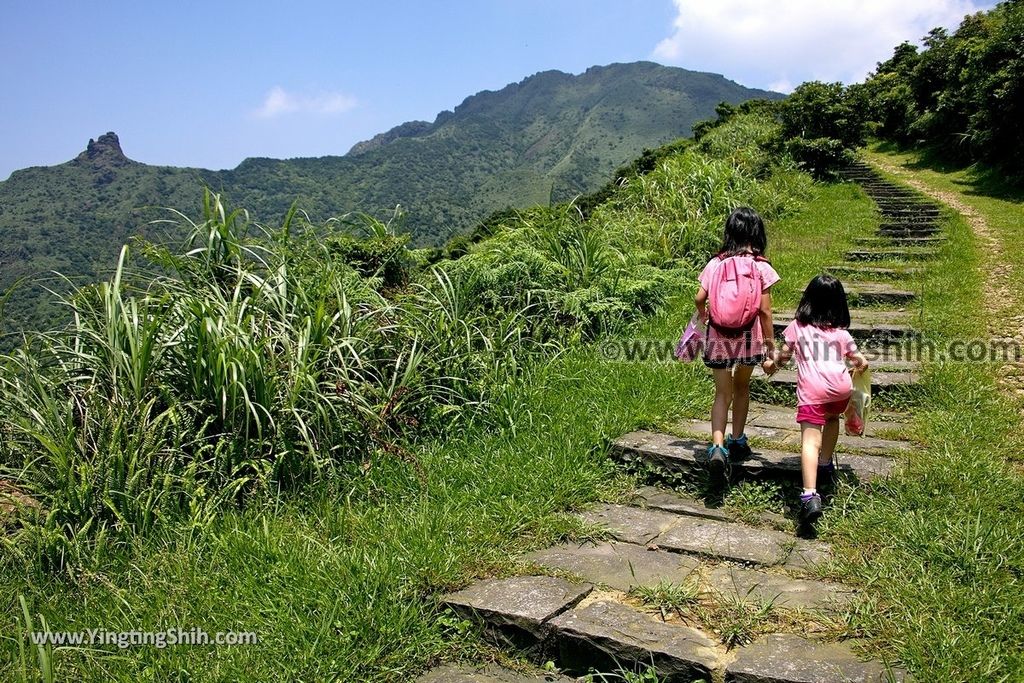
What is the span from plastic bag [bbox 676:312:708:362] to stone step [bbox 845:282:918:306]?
3601 millimetres

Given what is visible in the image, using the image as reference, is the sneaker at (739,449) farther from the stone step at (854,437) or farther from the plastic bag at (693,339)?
the plastic bag at (693,339)

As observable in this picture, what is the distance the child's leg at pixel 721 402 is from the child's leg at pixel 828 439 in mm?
493

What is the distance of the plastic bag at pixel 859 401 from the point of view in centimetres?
383

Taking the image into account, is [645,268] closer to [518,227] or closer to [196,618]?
[518,227]

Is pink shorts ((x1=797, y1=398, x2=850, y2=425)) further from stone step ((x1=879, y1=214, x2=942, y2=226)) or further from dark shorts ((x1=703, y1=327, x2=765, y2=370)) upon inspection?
stone step ((x1=879, y1=214, x2=942, y2=226))

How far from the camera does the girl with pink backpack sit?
4117mm

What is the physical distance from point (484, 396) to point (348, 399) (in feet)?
3.00

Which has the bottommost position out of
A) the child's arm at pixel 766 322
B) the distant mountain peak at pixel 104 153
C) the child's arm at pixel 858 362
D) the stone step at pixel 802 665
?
the stone step at pixel 802 665

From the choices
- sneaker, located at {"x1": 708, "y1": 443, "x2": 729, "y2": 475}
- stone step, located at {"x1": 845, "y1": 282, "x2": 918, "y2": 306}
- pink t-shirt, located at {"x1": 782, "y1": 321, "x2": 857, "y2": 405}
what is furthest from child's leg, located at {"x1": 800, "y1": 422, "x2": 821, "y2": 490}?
stone step, located at {"x1": 845, "y1": 282, "x2": 918, "y2": 306}

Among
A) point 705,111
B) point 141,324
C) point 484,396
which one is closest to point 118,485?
point 141,324

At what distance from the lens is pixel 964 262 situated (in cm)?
845

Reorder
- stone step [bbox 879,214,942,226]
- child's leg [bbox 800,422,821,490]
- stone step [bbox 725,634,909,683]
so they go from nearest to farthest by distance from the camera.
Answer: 1. stone step [bbox 725,634,909,683]
2. child's leg [bbox 800,422,821,490]
3. stone step [bbox 879,214,942,226]

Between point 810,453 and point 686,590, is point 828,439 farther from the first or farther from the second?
point 686,590

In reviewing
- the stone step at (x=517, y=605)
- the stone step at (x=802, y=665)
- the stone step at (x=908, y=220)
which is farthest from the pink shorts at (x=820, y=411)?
the stone step at (x=908, y=220)
